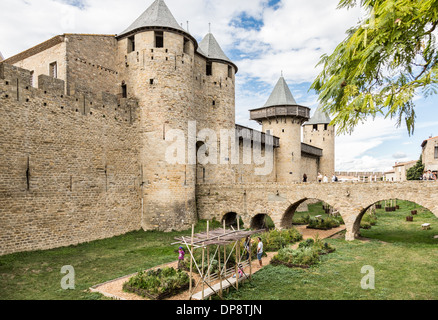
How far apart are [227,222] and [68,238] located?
10765mm

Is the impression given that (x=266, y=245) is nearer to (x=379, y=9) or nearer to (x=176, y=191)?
(x=176, y=191)

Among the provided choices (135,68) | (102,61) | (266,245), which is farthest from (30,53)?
(266,245)

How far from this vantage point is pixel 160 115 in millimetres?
17875

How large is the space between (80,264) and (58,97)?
299 inches

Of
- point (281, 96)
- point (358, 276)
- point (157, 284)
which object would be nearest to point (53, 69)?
point (157, 284)

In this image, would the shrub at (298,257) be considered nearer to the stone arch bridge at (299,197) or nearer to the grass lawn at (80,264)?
the grass lawn at (80,264)

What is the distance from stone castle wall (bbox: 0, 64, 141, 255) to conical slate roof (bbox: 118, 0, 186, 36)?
15.9 feet

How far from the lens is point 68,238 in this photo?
46.0ft

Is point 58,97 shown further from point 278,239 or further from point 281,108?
point 281,108

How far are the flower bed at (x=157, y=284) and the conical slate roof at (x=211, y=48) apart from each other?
17830 mm

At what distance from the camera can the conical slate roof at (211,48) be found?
76.6 feet

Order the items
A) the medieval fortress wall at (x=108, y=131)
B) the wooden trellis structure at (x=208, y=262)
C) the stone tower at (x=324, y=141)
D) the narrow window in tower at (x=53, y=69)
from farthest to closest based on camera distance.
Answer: the stone tower at (x=324, y=141) → the narrow window in tower at (x=53, y=69) → the medieval fortress wall at (x=108, y=131) → the wooden trellis structure at (x=208, y=262)

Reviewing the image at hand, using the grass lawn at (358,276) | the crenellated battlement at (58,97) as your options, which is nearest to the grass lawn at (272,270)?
the grass lawn at (358,276)

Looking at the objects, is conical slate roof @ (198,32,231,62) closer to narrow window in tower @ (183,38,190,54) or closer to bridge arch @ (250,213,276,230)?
narrow window in tower @ (183,38,190,54)
